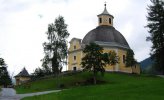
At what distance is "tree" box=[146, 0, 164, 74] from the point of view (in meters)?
53.3

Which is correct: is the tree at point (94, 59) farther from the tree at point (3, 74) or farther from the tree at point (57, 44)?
the tree at point (3, 74)

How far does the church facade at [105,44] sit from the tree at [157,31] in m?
23.8

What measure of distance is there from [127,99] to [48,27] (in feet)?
131

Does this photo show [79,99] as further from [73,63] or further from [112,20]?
[112,20]

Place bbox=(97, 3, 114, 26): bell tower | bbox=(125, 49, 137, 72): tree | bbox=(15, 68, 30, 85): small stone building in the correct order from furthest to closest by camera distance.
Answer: bbox=(15, 68, 30, 85): small stone building → bbox=(97, 3, 114, 26): bell tower → bbox=(125, 49, 137, 72): tree

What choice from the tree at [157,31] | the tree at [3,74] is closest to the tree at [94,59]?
the tree at [157,31]

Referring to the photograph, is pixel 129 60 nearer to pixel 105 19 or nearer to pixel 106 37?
pixel 106 37

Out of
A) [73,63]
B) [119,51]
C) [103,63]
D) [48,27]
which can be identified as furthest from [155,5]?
[73,63]

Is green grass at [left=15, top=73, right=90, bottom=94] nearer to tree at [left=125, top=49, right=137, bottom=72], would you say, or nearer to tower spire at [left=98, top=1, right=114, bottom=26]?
tree at [left=125, top=49, right=137, bottom=72]

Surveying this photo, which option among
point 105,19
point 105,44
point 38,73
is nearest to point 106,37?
point 105,44

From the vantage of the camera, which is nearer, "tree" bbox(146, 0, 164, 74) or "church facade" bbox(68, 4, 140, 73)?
"tree" bbox(146, 0, 164, 74)

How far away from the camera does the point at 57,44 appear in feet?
203

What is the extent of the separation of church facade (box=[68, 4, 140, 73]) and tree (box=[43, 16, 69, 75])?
17733 millimetres

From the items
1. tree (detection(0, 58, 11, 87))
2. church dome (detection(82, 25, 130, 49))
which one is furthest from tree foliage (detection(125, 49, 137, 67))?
tree (detection(0, 58, 11, 87))
